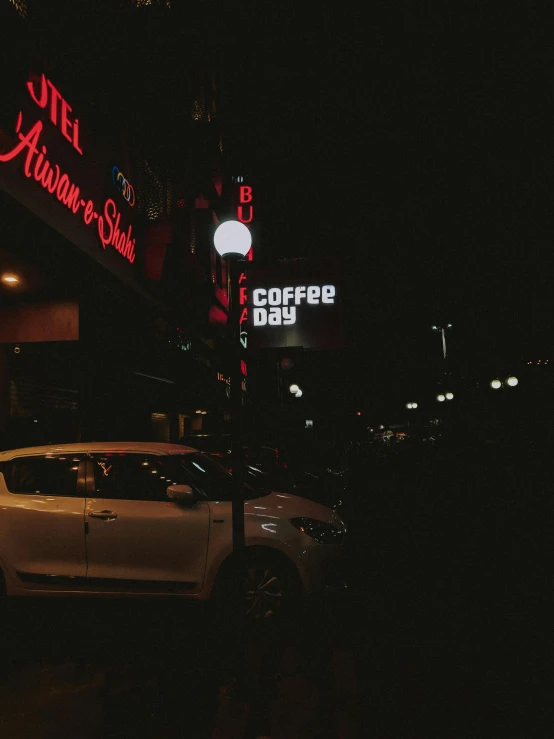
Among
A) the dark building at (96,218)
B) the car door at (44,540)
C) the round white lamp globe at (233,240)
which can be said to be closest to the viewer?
the round white lamp globe at (233,240)

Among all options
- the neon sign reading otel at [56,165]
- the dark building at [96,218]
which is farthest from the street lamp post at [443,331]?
the neon sign reading otel at [56,165]

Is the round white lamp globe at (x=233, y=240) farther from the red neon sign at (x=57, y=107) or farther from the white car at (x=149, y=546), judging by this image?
the red neon sign at (x=57, y=107)

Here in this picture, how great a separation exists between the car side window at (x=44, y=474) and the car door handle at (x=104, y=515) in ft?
1.12

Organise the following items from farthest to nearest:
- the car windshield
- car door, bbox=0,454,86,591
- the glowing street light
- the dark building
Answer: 1. the glowing street light
2. the dark building
3. the car windshield
4. car door, bbox=0,454,86,591

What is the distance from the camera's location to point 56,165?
7.77 m

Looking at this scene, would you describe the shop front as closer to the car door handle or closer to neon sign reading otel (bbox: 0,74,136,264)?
neon sign reading otel (bbox: 0,74,136,264)

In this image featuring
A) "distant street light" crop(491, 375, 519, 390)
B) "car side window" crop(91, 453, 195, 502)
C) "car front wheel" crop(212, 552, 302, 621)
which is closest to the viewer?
"car front wheel" crop(212, 552, 302, 621)

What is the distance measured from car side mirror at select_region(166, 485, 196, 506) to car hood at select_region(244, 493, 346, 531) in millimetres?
584

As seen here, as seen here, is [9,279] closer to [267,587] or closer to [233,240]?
[233,240]

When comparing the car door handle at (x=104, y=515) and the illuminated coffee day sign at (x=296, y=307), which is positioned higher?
the illuminated coffee day sign at (x=296, y=307)

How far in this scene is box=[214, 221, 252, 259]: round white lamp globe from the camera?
4.71 meters

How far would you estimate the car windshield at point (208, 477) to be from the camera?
593cm

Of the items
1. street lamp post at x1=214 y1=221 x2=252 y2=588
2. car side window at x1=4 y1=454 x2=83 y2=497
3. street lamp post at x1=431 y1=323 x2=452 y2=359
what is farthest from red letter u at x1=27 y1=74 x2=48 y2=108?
street lamp post at x1=431 y1=323 x2=452 y2=359

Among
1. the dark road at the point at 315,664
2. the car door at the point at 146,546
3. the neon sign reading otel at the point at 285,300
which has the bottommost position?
the dark road at the point at 315,664
